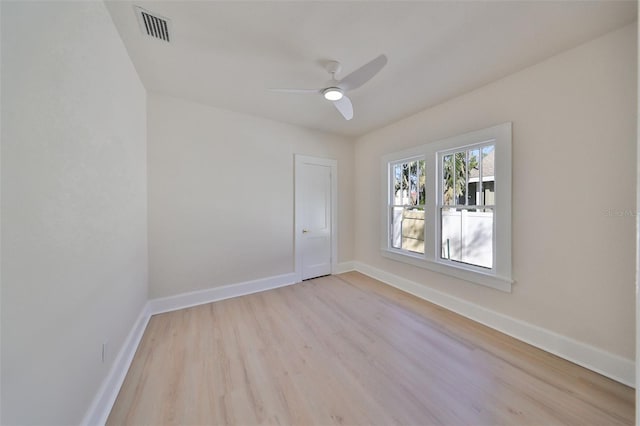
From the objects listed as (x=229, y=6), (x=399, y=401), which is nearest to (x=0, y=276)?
(x=229, y=6)

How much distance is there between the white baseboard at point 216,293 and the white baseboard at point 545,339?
6.81 feet

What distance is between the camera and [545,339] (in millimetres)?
2004

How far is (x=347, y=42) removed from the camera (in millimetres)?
1810

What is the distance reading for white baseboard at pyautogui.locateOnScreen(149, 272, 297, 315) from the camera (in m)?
2.71

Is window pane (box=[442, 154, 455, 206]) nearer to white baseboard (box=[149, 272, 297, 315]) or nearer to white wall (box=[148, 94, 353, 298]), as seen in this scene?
white wall (box=[148, 94, 353, 298])

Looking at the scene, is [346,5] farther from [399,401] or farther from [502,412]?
[502,412]

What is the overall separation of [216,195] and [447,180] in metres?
3.11

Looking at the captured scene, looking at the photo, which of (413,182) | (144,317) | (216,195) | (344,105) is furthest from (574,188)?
(144,317)

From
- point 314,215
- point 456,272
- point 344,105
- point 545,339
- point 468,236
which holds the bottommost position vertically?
point 545,339

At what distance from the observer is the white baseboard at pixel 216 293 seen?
2711mm

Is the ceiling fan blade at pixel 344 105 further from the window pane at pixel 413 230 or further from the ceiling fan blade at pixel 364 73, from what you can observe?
the window pane at pixel 413 230

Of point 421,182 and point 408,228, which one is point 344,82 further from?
point 408,228

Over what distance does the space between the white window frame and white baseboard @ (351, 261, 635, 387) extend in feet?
1.02

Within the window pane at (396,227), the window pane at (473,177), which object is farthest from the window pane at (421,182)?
the window pane at (473,177)
